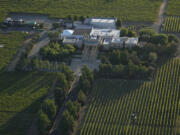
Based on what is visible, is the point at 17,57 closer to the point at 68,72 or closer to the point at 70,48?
the point at 70,48

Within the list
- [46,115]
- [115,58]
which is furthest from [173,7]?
[46,115]

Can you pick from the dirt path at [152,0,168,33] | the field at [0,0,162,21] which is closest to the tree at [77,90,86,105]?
the dirt path at [152,0,168,33]

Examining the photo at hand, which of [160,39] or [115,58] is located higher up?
[160,39]

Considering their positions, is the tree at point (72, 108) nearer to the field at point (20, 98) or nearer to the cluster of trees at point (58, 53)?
the field at point (20, 98)

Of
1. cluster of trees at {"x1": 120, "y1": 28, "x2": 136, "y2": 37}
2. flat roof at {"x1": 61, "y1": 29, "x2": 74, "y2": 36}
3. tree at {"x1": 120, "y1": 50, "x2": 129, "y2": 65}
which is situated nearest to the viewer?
tree at {"x1": 120, "y1": 50, "x2": 129, "y2": 65}

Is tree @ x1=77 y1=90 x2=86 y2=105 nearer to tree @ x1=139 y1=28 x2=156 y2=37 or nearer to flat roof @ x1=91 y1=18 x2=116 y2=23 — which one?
tree @ x1=139 y1=28 x2=156 y2=37

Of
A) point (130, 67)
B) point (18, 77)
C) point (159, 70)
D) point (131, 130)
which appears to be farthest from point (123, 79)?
point (18, 77)
